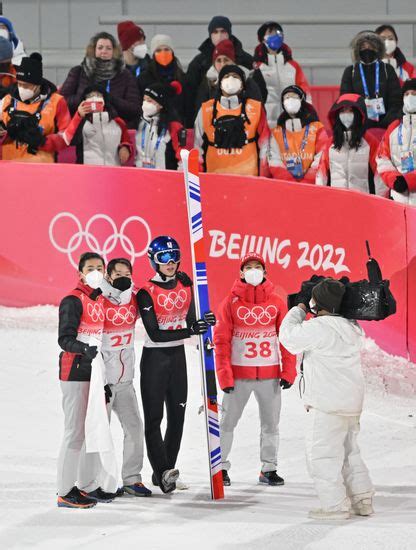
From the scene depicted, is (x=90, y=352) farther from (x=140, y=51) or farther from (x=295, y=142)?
(x=140, y=51)

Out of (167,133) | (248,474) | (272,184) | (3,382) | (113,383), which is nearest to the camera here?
(113,383)

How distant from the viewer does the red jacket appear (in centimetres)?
851

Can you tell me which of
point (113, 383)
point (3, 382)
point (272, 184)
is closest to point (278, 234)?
point (272, 184)

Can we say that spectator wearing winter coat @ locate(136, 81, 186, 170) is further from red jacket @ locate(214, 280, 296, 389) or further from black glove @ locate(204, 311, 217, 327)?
black glove @ locate(204, 311, 217, 327)

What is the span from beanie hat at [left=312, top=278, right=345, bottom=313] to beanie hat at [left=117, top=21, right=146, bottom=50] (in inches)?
262

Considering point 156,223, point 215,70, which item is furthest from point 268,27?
point 156,223

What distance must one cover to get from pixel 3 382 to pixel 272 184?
2.85 metres

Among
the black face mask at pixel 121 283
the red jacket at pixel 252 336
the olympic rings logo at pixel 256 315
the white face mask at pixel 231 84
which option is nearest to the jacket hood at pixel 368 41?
the white face mask at pixel 231 84

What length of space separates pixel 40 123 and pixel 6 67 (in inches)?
36.8

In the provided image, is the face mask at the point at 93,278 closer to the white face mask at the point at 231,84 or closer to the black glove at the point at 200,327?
the black glove at the point at 200,327

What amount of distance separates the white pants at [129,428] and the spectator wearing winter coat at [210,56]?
214 inches

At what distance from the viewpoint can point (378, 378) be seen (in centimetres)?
1073

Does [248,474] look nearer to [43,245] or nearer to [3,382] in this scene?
[3,382]

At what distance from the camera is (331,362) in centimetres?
743
